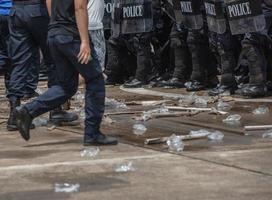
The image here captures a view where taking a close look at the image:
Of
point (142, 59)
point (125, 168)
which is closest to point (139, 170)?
point (125, 168)

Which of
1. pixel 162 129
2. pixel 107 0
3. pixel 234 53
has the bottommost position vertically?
pixel 162 129

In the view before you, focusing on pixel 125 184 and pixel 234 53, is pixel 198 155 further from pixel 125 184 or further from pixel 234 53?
pixel 234 53

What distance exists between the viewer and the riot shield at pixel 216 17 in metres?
10.7

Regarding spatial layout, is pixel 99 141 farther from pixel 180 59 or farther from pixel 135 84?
pixel 135 84

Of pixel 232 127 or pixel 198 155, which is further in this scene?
pixel 232 127

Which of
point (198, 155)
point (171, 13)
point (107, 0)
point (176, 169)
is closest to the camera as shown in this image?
point (176, 169)

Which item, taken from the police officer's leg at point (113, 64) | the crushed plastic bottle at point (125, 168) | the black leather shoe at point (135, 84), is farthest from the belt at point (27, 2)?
the police officer's leg at point (113, 64)

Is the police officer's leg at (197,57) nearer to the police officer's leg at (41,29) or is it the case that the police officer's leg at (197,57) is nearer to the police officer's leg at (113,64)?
the police officer's leg at (113,64)

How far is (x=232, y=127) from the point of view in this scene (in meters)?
8.01

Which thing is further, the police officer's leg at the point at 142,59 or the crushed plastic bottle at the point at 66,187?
the police officer's leg at the point at 142,59

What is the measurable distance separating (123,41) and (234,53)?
104 inches

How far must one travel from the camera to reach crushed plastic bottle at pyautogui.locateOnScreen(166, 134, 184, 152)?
6.74m

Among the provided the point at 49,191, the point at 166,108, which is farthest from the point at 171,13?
the point at 49,191

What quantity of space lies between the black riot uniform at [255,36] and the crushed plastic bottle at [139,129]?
2724 mm
